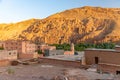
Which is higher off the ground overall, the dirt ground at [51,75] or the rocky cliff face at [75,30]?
the rocky cliff face at [75,30]

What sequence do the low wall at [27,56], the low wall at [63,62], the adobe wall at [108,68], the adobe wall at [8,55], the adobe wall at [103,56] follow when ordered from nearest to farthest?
the adobe wall at [108,68] < the adobe wall at [103,56] < the low wall at [63,62] < the low wall at [27,56] < the adobe wall at [8,55]

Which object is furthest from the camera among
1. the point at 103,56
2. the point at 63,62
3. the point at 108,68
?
the point at 63,62

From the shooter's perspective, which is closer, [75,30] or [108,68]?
[108,68]

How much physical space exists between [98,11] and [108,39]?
5551 centimetres

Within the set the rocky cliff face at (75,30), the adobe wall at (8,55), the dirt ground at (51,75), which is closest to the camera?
the dirt ground at (51,75)

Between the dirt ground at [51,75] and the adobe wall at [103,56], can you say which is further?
the adobe wall at [103,56]

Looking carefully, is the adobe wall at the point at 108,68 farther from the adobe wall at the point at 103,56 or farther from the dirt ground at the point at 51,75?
the dirt ground at the point at 51,75

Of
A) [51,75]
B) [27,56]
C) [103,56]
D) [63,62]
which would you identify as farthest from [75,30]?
[51,75]

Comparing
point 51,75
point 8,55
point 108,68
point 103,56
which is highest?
point 103,56

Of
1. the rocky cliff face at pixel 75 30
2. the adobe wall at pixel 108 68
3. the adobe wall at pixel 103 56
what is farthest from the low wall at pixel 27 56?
the rocky cliff face at pixel 75 30

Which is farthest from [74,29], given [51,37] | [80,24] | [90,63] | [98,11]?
[90,63]

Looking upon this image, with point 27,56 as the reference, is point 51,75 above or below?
below

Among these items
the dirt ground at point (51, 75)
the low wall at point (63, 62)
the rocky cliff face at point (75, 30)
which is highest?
the rocky cliff face at point (75, 30)

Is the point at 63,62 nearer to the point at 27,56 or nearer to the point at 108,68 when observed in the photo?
the point at 108,68
